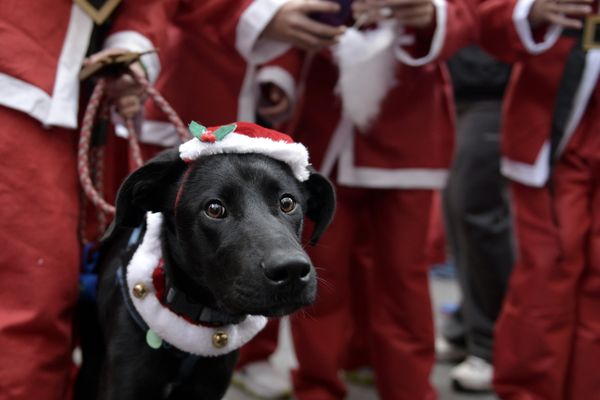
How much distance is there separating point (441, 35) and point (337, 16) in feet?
Answer: 1.03

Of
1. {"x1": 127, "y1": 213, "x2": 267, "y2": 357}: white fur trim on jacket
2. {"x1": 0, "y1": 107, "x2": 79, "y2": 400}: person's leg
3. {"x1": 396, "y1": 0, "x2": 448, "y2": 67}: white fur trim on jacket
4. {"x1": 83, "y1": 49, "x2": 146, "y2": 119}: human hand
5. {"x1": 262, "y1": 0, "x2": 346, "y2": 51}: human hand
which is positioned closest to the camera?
{"x1": 127, "y1": 213, "x2": 267, "y2": 357}: white fur trim on jacket

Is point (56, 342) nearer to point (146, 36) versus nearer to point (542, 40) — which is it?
point (146, 36)

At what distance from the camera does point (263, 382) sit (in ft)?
9.00

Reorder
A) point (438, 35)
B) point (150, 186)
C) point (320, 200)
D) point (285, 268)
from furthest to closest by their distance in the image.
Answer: point (438, 35)
point (320, 200)
point (150, 186)
point (285, 268)

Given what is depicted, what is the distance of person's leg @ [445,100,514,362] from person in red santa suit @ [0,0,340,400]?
1.72 meters

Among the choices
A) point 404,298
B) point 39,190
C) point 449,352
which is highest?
point 39,190

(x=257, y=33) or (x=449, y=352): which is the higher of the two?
(x=257, y=33)

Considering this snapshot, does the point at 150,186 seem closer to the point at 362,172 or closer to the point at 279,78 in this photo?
the point at 279,78

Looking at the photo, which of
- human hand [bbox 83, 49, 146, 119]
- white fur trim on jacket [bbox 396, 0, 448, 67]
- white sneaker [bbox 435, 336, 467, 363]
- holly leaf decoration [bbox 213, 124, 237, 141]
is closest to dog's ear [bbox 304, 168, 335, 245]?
holly leaf decoration [bbox 213, 124, 237, 141]

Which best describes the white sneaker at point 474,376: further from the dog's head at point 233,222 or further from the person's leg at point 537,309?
the dog's head at point 233,222

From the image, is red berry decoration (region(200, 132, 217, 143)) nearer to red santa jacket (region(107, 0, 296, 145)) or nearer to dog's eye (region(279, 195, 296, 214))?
dog's eye (region(279, 195, 296, 214))

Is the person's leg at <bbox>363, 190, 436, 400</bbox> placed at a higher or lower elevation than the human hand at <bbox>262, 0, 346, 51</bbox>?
lower

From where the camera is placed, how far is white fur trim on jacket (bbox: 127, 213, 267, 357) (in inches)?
58.6

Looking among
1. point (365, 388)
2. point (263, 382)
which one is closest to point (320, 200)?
point (263, 382)
